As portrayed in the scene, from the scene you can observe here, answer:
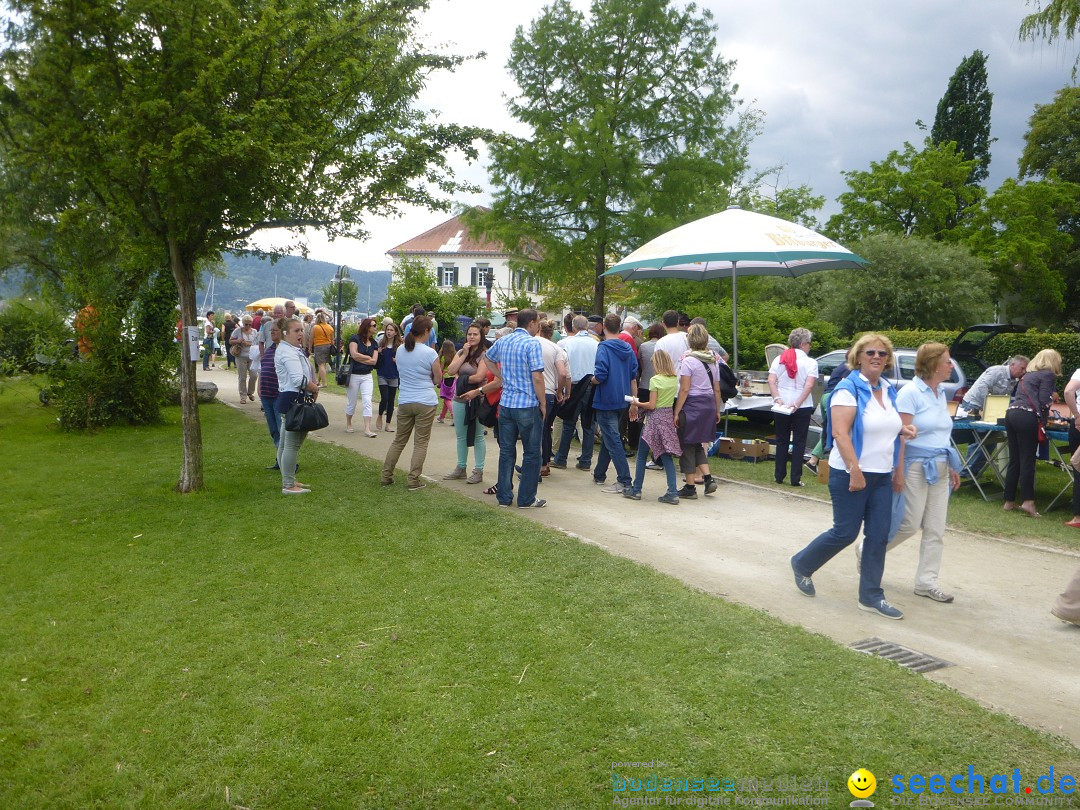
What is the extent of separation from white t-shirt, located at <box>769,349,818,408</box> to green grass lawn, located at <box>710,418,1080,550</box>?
3.45 ft

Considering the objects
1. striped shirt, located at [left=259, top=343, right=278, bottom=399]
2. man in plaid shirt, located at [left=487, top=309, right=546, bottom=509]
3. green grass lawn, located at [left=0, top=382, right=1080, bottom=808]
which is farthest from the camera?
striped shirt, located at [left=259, top=343, right=278, bottom=399]

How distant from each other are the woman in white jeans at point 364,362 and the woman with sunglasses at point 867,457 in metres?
8.50

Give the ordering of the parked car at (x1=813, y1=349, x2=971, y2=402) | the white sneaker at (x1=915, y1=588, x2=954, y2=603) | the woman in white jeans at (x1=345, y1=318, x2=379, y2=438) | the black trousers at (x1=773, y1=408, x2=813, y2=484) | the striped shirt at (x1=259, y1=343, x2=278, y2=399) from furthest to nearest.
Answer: the parked car at (x1=813, y1=349, x2=971, y2=402) < the woman in white jeans at (x1=345, y1=318, x2=379, y2=438) < the black trousers at (x1=773, y1=408, x2=813, y2=484) < the striped shirt at (x1=259, y1=343, x2=278, y2=399) < the white sneaker at (x1=915, y1=588, x2=954, y2=603)

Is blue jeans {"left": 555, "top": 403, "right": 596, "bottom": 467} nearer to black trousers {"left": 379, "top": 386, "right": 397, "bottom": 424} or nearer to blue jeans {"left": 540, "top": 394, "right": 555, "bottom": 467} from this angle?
blue jeans {"left": 540, "top": 394, "right": 555, "bottom": 467}

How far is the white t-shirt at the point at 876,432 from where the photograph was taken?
5.38 meters

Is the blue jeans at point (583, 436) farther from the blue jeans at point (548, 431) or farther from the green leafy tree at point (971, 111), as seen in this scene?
the green leafy tree at point (971, 111)

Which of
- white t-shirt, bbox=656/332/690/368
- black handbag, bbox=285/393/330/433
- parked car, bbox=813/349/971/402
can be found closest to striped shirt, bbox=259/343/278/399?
black handbag, bbox=285/393/330/433

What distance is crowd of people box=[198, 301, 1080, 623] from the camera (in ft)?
18.0

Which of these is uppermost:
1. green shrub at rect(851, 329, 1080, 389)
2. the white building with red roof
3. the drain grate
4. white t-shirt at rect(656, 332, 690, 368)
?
the white building with red roof

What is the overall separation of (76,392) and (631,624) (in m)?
11.5

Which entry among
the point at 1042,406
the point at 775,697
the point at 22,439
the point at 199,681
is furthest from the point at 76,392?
the point at 1042,406

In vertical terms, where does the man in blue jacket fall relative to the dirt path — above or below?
above

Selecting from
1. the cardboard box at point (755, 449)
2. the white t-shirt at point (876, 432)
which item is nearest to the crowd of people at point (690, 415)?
the white t-shirt at point (876, 432)

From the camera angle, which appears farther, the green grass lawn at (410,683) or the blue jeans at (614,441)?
the blue jeans at (614,441)
